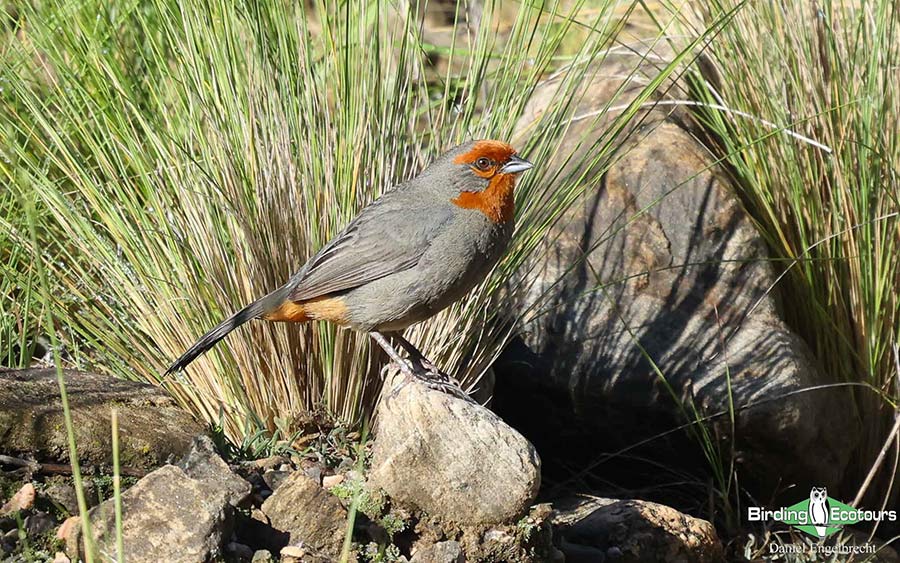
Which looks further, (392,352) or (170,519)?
(392,352)

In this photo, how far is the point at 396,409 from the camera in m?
3.01

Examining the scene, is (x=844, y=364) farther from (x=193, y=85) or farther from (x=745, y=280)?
(x=193, y=85)

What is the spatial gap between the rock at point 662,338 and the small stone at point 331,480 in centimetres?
96

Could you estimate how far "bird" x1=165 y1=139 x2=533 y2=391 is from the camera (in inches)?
132

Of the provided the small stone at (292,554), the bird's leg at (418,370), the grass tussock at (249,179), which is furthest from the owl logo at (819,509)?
the small stone at (292,554)

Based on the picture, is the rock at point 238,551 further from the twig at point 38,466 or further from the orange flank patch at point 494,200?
the orange flank patch at point 494,200

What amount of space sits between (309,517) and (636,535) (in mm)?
1111

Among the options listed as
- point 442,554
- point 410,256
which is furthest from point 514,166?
point 442,554

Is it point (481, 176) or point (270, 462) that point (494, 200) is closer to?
point (481, 176)

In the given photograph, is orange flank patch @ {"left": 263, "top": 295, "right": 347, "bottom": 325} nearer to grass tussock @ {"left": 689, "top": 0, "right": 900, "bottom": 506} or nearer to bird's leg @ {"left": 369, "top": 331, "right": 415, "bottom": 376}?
bird's leg @ {"left": 369, "top": 331, "right": 415, "bottom": 376}

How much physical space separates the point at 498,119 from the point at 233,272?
112cm

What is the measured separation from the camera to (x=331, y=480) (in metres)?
3.21

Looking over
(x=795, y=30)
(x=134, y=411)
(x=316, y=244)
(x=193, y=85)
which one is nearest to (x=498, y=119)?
(x=316, y=244)

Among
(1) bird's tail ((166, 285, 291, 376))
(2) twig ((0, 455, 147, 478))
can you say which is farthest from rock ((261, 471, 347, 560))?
(1) bird's tail ((166, 285, 291, 376))
